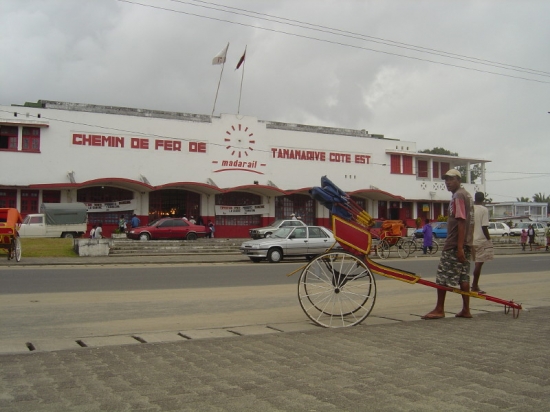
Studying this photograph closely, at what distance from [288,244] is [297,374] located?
1744 cm

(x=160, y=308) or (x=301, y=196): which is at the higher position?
(x=301, y=196)

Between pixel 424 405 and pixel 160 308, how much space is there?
20.2ft

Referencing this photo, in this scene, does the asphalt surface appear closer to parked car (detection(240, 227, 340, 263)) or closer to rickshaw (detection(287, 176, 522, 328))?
rickshaw (detection(287, 176, 522, 328))

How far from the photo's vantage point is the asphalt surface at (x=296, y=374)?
396 centimetres

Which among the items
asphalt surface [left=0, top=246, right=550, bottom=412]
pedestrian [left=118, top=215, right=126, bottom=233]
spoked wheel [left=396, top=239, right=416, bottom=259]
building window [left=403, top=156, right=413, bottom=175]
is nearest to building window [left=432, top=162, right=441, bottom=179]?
building window [left=403, top=156, right=413, bottom=175]

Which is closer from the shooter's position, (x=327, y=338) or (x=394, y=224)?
(x=327, y=338)

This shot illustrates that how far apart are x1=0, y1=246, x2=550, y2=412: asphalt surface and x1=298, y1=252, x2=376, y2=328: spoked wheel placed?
0.79 meters

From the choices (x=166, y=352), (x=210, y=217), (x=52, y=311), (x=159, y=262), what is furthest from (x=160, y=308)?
(x=210, y=217)

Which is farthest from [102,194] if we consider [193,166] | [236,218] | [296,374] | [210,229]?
[296,374]

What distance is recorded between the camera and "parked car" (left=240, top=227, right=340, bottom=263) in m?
21.8

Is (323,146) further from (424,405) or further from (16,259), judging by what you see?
(424,405)

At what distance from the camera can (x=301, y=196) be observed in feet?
140

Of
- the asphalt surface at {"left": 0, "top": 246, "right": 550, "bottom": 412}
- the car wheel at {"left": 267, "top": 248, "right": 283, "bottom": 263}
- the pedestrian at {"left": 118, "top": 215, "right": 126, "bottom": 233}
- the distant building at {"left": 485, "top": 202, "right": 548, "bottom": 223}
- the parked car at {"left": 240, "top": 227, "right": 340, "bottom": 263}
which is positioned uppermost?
the distant building at {"left": 485, "top": 202, "right": 548, "bottom": 223}

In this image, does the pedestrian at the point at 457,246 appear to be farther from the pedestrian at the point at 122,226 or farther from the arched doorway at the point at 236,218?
the arched doorway at the point at 236,218
